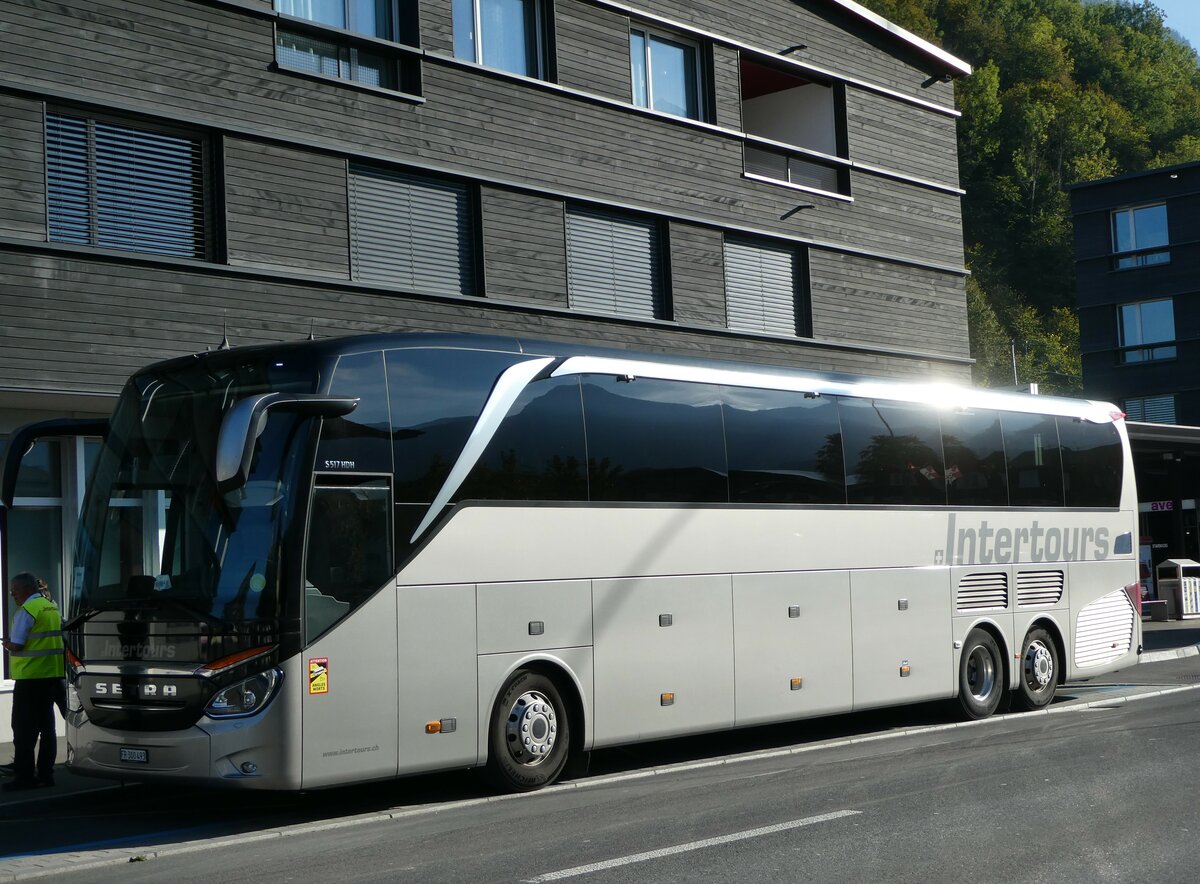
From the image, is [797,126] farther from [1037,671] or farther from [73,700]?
[73,700]

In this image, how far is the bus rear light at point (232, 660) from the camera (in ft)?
31.6

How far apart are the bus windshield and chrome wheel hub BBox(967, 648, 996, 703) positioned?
9.00m

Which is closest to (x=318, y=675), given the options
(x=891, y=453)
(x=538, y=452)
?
(x=538, y=452)

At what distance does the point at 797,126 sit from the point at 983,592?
12.4m

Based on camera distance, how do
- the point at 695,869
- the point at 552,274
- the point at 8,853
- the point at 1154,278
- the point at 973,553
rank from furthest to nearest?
the point at 1154,278
the point at 552,274
the point at 973,553
the point at 8,853
the point at 695,869

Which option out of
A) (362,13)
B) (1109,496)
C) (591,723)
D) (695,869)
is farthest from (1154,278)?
(695,869)

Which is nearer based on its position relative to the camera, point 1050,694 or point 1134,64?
point 1050,694

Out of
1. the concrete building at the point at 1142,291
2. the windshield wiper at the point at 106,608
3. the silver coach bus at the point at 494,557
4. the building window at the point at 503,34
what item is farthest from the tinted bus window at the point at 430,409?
the concrete building at the point at 1142,291

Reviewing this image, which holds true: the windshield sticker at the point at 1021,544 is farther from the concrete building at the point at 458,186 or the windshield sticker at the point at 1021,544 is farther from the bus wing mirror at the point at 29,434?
the bus wing mirror at the point at 29,434

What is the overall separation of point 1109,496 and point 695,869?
1169 cm

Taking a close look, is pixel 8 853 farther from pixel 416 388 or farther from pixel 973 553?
pixel 973 553

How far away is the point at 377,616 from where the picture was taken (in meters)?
10.2

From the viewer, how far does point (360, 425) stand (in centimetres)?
1024

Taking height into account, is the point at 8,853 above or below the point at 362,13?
below
